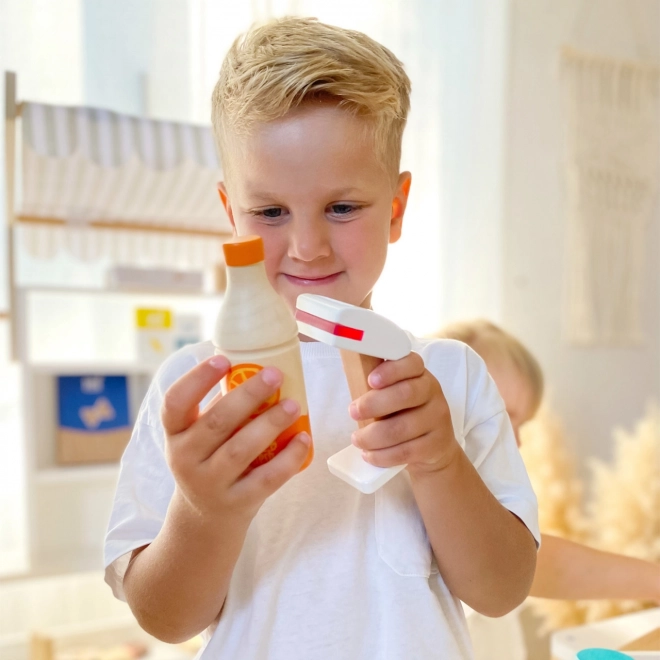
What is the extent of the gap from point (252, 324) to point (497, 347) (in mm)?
721

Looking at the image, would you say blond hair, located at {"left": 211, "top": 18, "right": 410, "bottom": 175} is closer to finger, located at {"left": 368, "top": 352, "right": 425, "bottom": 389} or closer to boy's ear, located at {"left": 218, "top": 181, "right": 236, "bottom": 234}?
boy's ear, located at {"left": 218, "top": 181, "right": 236, "bottom": 234}

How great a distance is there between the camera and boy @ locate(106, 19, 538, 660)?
0.53 m

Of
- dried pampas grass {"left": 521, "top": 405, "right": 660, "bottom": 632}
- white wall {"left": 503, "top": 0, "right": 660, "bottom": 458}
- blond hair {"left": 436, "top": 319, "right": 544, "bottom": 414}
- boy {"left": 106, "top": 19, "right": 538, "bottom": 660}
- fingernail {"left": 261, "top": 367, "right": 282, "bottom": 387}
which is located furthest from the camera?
white wall {"left": 503, "top": 0, "right": 660, "bottom": 458}

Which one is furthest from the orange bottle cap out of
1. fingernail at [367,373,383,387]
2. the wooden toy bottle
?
fingernail at [367,373,383,387]

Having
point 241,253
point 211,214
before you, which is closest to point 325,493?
point 241,253

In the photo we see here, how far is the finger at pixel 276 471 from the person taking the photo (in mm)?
441

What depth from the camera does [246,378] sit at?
0.43 meters

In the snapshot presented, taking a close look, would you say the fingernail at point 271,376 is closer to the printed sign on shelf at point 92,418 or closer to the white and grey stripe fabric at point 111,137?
the white and grey stripe fabric at point 111,137

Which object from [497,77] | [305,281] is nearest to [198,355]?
[305,281]

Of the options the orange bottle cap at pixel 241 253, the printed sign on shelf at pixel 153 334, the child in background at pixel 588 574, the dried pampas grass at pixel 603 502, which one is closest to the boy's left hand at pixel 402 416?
the orange bottle cap at pixel 241 253

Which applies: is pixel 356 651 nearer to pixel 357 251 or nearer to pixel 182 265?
pixel 357 251

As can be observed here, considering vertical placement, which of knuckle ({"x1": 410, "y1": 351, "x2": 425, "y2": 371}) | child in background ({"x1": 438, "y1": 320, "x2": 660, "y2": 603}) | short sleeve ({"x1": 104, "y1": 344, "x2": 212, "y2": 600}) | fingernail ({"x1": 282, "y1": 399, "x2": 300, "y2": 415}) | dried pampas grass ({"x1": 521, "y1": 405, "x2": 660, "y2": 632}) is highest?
knuckle ({"x1": 410, "y1": 351, "x2": 425, "y2": 371})

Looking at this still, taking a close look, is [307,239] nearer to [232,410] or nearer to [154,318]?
[232,410]

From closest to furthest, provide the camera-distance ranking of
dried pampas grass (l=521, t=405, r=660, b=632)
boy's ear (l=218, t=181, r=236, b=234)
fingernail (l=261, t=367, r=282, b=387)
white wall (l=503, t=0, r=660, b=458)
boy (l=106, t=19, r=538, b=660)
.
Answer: fingernail (l=261, t=367, r=282, b=387) < boy (l=106, t=19, r=538, b=660) < boy's ear (l=218, t=181, r=236, b=234) < dried pampas grass (l=521, t=405, r=660, b=632) < white wall (l=503, t=0, r=660, b=458)
